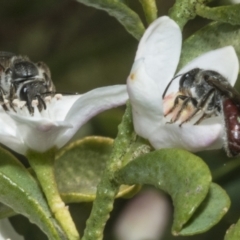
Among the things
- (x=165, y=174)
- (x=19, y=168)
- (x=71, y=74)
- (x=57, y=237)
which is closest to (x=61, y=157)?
(x=19, y=168)

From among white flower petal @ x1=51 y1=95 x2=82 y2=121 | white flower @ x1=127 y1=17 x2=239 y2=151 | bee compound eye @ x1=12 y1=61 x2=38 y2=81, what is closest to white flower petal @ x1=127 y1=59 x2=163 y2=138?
white flower @ x1=127 y1=17 x2=239 y2=151

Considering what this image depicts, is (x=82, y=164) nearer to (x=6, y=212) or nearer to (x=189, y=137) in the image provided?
(x=6, y=212)

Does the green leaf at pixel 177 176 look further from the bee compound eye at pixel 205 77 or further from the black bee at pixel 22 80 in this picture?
the black bee at pixel 22 80

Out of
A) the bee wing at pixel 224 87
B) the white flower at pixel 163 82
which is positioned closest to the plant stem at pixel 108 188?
the white flower at pixel 163 82

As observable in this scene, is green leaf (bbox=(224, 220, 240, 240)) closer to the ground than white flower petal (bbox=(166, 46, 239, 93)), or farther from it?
closer to the ground

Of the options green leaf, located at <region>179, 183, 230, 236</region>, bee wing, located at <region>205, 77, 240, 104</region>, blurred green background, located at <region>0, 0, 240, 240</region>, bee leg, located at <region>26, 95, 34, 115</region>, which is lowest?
blurred green background, located at <region>0, 0, 240, 240</region>

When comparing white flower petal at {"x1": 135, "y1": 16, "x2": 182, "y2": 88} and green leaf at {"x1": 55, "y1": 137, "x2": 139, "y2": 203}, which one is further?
green leaf at {"x1": 55, "y1": 137, "x2": 139, "y2": 203}

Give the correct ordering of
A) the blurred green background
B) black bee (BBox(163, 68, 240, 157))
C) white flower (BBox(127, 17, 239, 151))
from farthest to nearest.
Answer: the blurred green background < black bee (BBox(163, 68, 240, 157)) < white flower (BBox(127, 17, 239, 151))

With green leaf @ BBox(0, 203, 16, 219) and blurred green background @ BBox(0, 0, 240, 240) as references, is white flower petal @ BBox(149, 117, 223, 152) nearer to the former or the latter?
green leaf @ BBox(0, 203, 16, 219)
